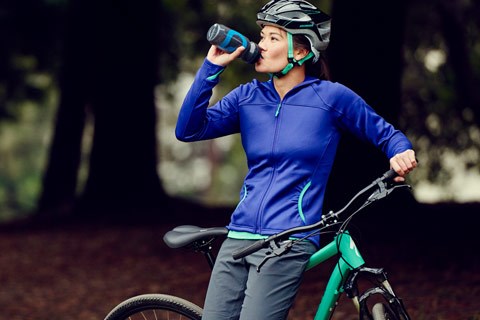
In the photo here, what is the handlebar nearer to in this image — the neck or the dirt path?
the neck

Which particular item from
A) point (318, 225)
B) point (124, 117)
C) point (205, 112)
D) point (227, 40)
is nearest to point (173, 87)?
point (124, 117)

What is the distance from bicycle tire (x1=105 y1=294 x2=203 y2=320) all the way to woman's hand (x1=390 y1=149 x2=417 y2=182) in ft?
3.56

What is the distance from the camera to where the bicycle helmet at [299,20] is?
11.8 ft

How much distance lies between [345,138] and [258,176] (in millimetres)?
5789

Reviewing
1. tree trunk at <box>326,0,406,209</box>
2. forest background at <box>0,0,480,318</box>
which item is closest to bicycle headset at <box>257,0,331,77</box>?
forest background at <box>0,0,480,318</box>

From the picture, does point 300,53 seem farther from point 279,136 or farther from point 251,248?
point 251,248

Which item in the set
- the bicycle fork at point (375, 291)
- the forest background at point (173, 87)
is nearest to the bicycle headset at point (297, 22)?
the bicycle fork at point (375, 291)

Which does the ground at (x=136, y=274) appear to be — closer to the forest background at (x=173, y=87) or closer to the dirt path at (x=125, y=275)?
the dirt path at (x=125, y=275)

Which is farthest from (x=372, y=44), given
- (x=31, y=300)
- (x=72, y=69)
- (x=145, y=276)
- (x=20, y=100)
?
(x=20, y=100)

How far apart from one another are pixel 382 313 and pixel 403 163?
1.79 ft

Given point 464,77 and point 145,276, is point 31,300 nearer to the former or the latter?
point 145,276

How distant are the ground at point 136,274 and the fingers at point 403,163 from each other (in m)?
3.62

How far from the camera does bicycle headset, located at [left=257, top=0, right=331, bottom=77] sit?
3.60 m

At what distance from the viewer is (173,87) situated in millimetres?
22922
